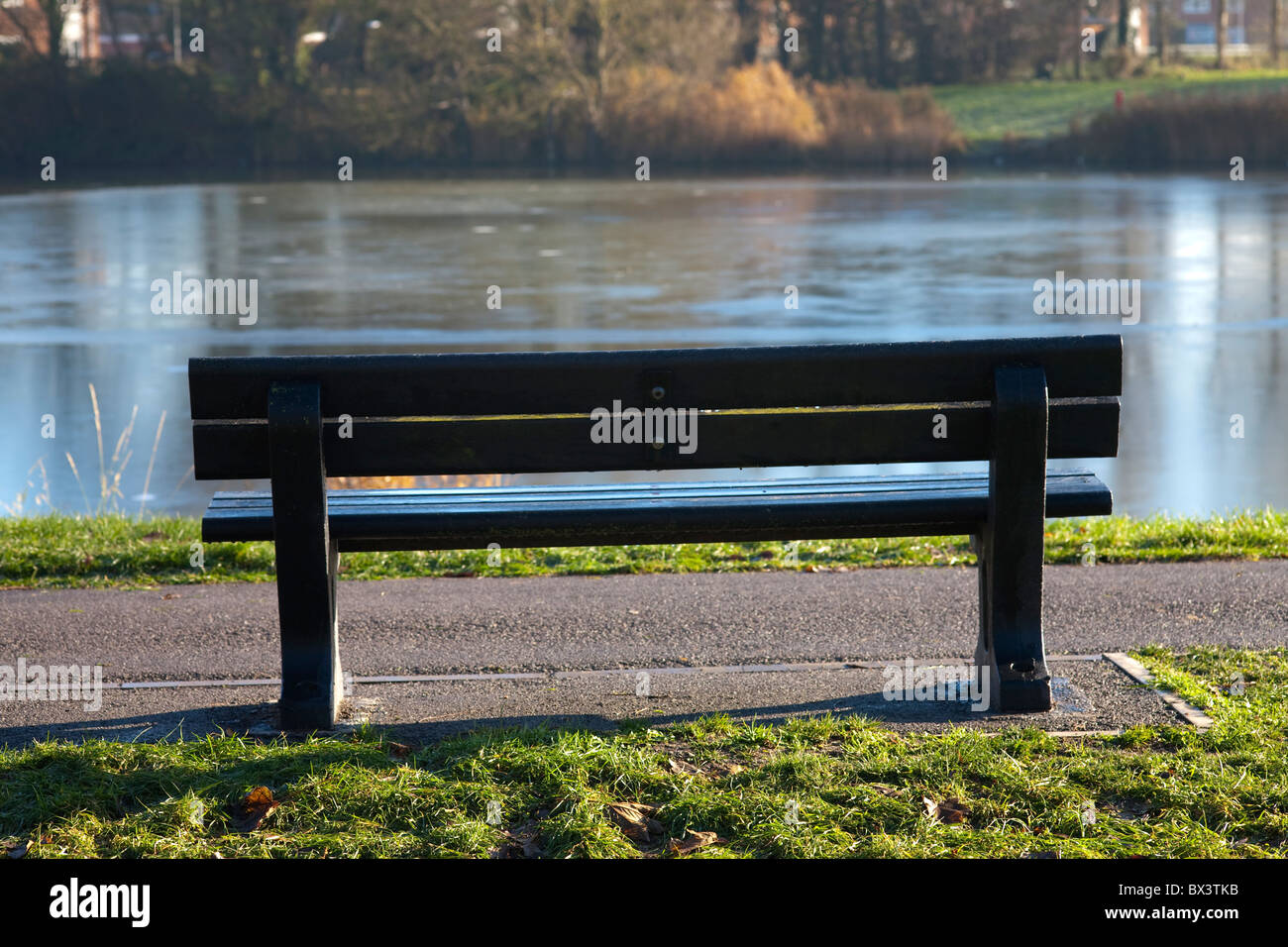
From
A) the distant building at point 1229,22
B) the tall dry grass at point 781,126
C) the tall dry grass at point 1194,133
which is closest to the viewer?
the tall dry grass at point 1194,133

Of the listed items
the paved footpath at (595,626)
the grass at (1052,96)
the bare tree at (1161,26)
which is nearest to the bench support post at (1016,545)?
the paved footpath at (595,626)

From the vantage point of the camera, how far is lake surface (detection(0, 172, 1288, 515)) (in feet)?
43.6

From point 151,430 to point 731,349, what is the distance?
10.4 meters

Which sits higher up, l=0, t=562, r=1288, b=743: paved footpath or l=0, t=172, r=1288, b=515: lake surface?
l=0, t=172, r=1288, b=515: lake surface

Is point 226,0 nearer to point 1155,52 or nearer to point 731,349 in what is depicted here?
point 1155,52

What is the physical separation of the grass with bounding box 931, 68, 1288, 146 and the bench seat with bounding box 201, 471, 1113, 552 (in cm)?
4867

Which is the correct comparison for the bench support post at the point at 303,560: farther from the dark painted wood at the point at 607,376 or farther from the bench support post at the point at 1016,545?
the bench support post at the point at 1016,545

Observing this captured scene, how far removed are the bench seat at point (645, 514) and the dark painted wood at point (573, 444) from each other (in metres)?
0.15

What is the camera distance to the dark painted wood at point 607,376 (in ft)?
13.9

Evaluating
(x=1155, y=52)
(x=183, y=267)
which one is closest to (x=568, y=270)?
(x=183, y=267)

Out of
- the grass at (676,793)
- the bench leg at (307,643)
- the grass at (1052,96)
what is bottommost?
the grass at (676,793)

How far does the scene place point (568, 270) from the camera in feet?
76.5

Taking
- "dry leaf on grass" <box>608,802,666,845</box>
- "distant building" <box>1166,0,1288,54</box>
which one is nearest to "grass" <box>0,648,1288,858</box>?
"dry leaf on grass" <box>608,802,666,845</box>

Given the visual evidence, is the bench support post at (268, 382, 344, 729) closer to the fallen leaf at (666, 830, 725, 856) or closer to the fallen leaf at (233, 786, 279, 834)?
the fallen leaf at (233, 786, 279, 834)
